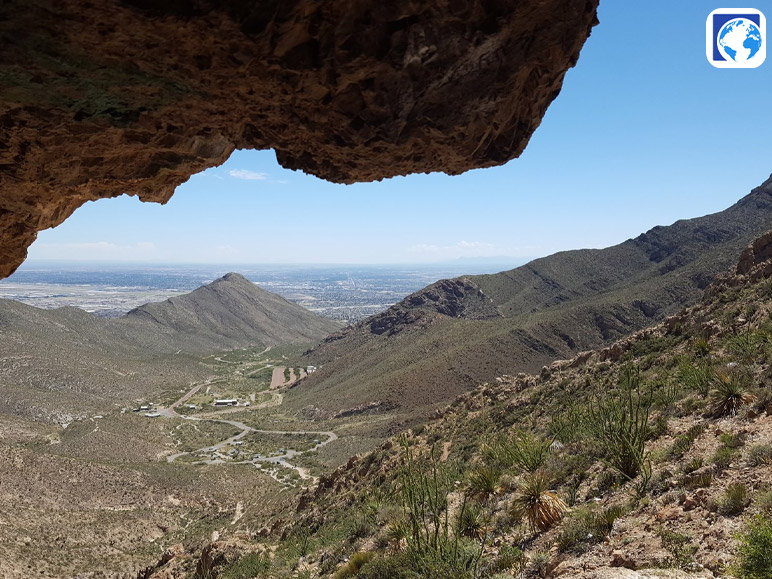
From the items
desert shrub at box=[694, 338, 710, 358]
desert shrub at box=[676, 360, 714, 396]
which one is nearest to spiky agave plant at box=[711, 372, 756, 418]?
desert shrub at box=[676, 360, 714, 396]

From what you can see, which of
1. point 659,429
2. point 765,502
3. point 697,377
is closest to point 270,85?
point 765,502

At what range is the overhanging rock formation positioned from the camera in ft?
18.9

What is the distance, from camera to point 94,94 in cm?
680

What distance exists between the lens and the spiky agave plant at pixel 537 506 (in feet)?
30.3

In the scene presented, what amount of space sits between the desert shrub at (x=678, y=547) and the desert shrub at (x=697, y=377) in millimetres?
8098

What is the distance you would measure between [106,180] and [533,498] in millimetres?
11001

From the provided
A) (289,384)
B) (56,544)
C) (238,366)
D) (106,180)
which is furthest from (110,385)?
(106,180)

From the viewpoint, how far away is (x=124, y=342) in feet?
363

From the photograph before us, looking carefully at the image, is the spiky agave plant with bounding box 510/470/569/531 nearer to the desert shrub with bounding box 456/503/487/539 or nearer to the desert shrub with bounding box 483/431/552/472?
the desert shrub with bounding box 456/503/487/539

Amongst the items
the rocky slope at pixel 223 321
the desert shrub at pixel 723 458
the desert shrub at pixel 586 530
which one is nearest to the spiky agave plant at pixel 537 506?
the desert shrub at pixel 586 530

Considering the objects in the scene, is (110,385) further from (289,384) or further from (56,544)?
(56,544)

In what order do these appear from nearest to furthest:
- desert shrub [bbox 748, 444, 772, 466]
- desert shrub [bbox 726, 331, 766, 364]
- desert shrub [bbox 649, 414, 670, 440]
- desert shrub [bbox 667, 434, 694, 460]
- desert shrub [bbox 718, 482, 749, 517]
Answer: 1. desert shrub [bbox 718, 482, 749, 517]
2. desert shrub [bbox 748, 444, 772, 466]
3. desert shrub [bbox 667, 434, 694, 460]
4. desert shrub [bbox 649, 414, 670, 440]
5. desert shrub [bbox 726, 331, 766, 364]

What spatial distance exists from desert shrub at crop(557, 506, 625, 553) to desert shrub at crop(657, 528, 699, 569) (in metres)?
1.01

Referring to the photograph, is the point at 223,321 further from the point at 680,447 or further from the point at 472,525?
the point at 680,447
